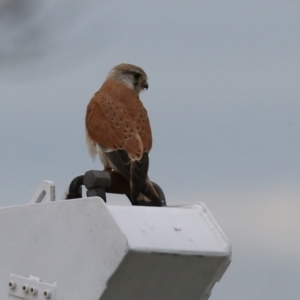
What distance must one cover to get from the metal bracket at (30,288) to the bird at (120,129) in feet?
5.42

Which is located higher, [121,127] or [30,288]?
[30,288]

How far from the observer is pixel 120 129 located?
516cm

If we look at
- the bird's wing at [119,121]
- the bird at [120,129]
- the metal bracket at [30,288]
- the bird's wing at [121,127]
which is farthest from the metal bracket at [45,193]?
the bird's wing at [119,121]

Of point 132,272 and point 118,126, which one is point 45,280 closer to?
point 132,272

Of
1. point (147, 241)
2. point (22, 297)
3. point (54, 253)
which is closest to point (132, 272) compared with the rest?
point (147, 241)

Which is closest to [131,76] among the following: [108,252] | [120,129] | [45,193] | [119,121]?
[119,121]

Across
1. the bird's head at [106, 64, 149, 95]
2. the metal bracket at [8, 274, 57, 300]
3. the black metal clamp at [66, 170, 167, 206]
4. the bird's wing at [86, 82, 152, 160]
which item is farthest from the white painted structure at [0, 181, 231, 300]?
the bird's head at [106, 64, 149, 95]

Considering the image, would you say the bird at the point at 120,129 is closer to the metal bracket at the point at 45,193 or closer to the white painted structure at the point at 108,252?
the metal bracket at the point at 45,193

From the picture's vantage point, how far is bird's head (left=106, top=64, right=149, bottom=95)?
20.0ft

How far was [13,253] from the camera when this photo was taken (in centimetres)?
259

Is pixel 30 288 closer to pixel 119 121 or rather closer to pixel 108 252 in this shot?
pixel 108 252

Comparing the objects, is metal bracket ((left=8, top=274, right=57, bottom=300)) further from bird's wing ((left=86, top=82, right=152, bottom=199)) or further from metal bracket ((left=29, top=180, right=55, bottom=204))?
bird's wing ((left=86, top=82, right=152, bottom=199))

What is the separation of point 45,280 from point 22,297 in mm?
141

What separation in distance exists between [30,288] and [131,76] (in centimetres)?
384
